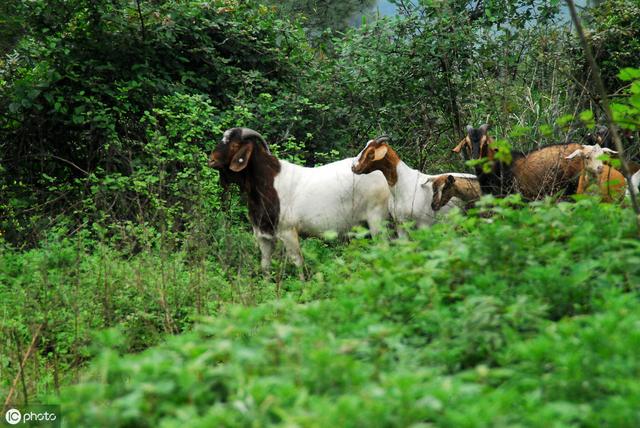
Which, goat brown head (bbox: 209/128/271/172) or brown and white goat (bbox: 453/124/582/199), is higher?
goat brown head (bbox: 209/128/271/172)

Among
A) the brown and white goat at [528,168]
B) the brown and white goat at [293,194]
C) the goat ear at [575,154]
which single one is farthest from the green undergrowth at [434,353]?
the brown and white goat at [293,194]

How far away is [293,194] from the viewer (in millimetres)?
8484

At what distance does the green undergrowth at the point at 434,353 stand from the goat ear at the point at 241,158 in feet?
13.2

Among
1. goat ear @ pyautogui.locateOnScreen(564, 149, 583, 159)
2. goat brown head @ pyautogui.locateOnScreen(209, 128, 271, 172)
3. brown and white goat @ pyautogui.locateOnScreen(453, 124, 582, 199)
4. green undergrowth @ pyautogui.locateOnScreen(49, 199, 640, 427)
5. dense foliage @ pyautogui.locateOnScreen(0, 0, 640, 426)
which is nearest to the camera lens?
green undergrowth @ pyautogui.locateOnScreen(49, 199, 640, 427)

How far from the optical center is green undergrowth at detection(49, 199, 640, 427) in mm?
2885

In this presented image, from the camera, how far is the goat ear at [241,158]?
8414mm

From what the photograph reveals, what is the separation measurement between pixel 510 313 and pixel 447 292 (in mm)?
581

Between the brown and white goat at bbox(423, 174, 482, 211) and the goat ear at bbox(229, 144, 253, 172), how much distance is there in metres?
1.83

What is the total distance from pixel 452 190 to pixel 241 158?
81.8 inches

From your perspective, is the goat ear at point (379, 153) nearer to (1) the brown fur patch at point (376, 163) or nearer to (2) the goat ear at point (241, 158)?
(1) the brown fur patch at point (376, 163)

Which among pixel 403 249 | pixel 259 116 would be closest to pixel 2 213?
pixel 259 116

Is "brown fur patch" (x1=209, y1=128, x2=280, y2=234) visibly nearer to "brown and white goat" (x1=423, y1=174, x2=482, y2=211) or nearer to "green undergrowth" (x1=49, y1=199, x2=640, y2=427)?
"brown and white goat" (x1=423, y1=174, x2=482, y2=211)

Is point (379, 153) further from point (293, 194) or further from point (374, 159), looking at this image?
point (293, 194)

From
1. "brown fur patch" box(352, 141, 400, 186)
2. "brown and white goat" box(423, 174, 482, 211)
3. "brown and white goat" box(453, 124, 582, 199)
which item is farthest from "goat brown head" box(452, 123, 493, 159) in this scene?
"brown fur patch" box(352, 141, 400, 186)
